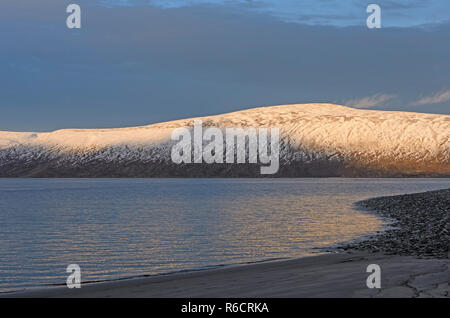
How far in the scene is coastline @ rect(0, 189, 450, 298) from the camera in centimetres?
1333

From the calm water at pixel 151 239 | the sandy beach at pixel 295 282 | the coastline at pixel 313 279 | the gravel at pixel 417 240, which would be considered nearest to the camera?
the sandy beach at pixel 295 282

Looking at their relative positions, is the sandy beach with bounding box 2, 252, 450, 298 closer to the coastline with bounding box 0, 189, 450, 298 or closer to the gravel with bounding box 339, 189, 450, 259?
the coastline with bounding box 0, 189, 450, 298

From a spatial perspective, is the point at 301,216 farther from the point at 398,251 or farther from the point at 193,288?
the point at 193,288

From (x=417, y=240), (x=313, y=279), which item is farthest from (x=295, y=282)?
(x=417, y=240)

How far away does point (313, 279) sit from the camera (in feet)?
50.0

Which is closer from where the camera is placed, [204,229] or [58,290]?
[58,290]

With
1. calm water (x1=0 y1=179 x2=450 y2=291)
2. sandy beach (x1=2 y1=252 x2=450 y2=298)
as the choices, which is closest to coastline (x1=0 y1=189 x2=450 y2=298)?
sandy beach (x1=2 y1=252 x2=450 y2=298)

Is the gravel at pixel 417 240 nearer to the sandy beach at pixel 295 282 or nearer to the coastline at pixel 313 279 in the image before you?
the coastline at pixel 313 279

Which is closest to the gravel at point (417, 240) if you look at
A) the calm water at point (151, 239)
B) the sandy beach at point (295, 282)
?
the sandy beach at point (295, 282)

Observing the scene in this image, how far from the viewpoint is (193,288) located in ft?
49.2

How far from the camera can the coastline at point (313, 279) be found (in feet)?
43.7

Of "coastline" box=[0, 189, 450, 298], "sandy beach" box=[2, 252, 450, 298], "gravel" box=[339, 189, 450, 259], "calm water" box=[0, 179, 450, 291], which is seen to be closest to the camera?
"sandy beach" box=[2, 252, 450, 298]
